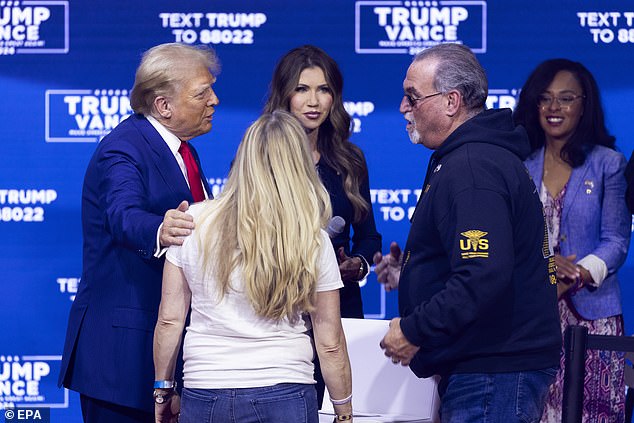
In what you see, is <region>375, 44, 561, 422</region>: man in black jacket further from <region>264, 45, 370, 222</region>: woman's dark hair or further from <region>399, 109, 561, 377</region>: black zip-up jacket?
<region>264, 45, 370, 222</region>: woman's dark hair

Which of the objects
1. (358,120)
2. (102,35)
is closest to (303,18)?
(358,120)

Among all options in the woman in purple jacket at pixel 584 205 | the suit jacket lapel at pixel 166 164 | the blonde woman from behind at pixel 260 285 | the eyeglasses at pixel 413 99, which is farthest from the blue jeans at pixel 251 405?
the woman in purple jacket at pixel 584 205

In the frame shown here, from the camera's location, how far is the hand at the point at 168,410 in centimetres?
292

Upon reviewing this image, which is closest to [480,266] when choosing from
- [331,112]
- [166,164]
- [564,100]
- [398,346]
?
[398,346]

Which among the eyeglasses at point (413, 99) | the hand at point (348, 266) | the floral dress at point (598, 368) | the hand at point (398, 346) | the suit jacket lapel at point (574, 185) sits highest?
the eyeglasses at point (413, 99)

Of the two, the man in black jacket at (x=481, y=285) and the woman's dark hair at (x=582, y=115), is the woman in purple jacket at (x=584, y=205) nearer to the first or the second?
the woman's dark hair at (x=582, y=115)

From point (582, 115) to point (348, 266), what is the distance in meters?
1.29

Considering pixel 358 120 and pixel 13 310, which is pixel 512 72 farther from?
pixel 13 310

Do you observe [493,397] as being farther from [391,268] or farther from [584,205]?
[584,205]

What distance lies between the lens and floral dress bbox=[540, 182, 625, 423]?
4270 mm

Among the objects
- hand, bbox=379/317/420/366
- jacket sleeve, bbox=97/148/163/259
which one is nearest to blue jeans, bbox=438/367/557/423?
hand, bbox=379/317/420/366

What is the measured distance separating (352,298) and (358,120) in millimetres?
1532

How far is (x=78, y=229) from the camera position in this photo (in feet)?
17.5

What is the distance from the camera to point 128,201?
3.00 meters
